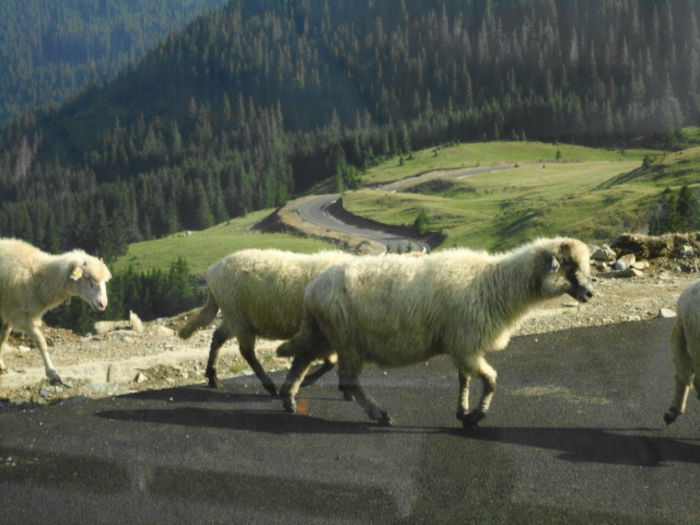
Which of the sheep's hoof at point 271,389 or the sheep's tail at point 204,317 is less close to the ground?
the sheep's tail at point 204,317

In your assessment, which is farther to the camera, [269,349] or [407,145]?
[407,145]

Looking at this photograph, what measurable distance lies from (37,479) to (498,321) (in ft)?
19.0

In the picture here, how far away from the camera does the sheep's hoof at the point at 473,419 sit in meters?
8.77

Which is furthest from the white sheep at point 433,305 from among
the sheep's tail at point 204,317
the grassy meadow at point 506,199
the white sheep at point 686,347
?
the grassy meadow at point 506,199

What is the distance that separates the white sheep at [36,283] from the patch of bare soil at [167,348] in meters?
1.03

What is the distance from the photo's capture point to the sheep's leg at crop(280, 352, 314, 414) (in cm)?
970

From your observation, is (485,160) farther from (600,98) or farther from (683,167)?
(683,167)

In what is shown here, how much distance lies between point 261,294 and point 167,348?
5.47m

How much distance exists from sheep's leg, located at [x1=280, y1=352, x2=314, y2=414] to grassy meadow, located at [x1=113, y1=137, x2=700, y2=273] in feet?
112

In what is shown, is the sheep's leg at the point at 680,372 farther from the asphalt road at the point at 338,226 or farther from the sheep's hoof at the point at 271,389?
the asphalt road at the point at 338,226

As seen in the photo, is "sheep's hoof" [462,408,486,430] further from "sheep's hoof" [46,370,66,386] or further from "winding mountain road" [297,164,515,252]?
"winding mountain road" [297,164,515,252]

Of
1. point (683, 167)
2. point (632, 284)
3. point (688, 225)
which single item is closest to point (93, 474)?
point (632, 284)

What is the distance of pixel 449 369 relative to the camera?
12070mm

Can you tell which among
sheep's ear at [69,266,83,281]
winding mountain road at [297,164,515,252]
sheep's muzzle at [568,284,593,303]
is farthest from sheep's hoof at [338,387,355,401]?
winding mountain road at [297,164,515,252]
